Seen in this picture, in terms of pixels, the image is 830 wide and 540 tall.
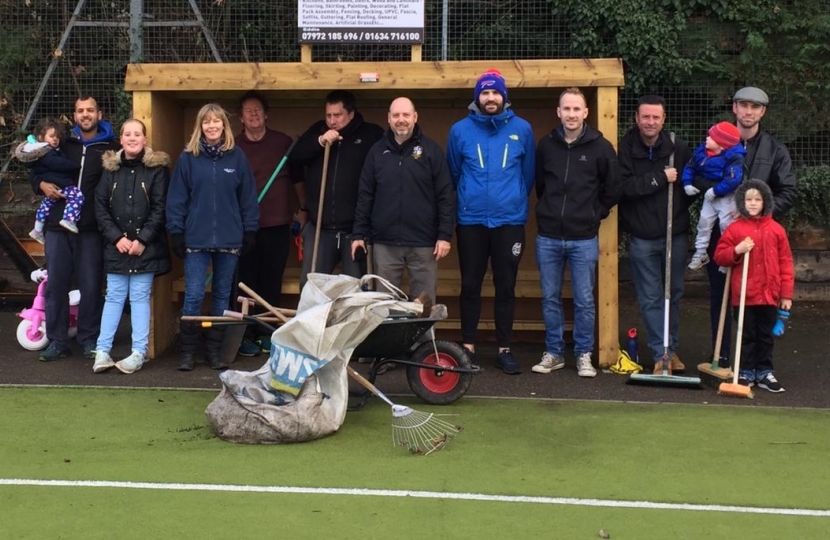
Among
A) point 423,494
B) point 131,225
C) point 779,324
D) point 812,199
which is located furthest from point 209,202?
point 812,199

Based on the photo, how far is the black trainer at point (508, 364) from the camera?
743cm

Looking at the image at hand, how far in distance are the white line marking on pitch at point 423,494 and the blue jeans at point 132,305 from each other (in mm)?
2479

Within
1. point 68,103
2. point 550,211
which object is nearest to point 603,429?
point 550,211

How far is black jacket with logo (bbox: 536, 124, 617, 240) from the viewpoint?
23.7 feet

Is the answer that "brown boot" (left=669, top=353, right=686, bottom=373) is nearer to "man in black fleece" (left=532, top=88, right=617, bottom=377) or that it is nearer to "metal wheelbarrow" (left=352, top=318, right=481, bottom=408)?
"man in black fleece" (left=532, top=88, right=617, bottom=377)

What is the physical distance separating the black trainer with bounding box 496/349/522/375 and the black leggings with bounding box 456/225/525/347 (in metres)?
0.07

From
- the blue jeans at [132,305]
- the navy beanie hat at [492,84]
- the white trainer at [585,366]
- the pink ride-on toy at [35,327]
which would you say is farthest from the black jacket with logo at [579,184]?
the pink ride-on toy at [35,327]

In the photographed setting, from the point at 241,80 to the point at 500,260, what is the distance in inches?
84.8

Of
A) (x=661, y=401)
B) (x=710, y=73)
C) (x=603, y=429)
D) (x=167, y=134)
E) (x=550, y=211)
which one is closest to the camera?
(x=603, y=429)

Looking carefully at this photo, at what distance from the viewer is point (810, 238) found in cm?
1018

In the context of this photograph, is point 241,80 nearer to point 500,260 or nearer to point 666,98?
point 500,260

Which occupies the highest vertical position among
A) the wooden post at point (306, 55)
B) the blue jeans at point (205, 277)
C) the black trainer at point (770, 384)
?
the wooden post at point (306, 55)

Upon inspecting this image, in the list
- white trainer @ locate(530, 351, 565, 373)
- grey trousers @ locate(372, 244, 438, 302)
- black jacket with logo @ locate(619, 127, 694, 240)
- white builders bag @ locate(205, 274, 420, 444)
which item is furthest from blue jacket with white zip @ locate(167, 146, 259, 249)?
black jacket with logo @ locate(619, 127, 694, 240)

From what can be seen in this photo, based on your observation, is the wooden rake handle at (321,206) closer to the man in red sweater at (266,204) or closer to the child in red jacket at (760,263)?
the man in red sweater at (266,204)
